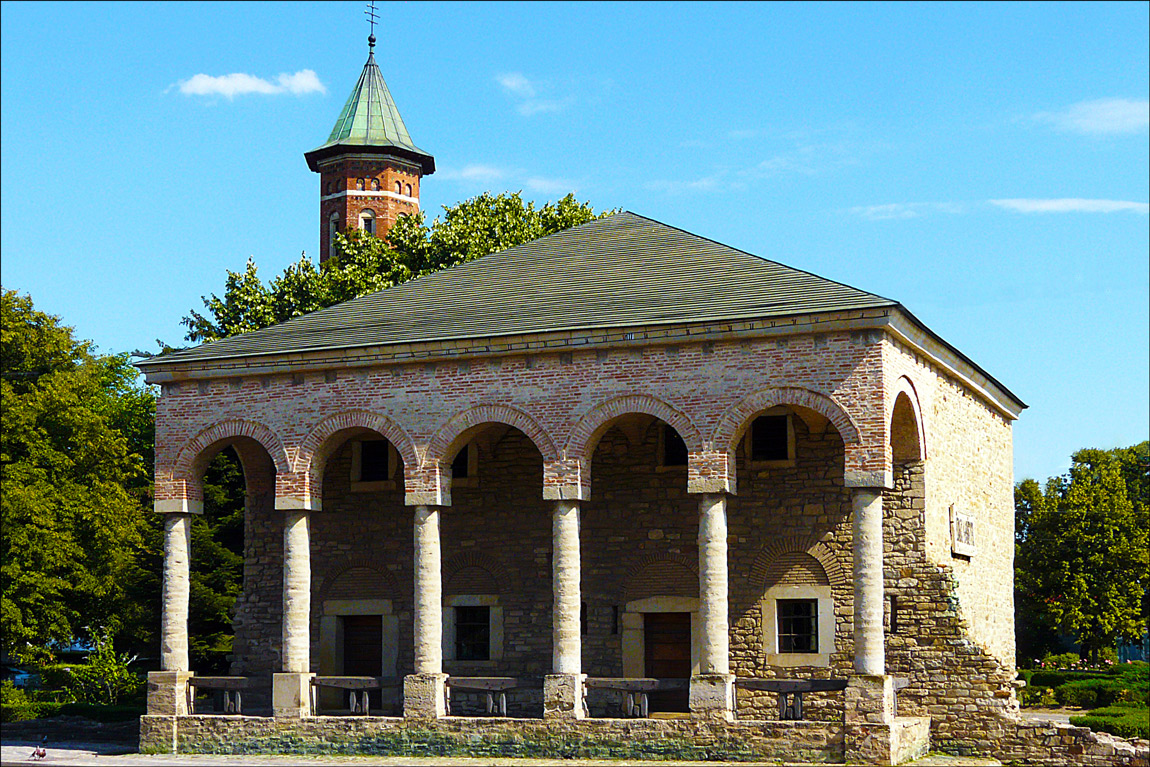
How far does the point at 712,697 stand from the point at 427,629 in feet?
17.1

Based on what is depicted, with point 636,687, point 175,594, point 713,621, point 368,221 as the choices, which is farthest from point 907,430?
point 368,221

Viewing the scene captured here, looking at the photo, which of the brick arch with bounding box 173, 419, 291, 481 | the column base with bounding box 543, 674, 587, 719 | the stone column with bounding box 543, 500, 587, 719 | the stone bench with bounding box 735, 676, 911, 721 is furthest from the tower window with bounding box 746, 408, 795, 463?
the brick arch with bounding box 173, 419, 291, 481

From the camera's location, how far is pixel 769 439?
25109 millimetres

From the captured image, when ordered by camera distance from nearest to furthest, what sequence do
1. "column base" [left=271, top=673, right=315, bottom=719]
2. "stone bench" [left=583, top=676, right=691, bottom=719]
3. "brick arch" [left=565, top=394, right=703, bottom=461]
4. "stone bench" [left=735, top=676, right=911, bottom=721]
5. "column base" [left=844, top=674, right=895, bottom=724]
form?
"column base" [left=844, top=674, right=895, bottom=724] < "stone bench" [left=735, top=676, right=911, bottom=721] < "brick arch" [left=565, top=394, right=703, bottom=461] < "stone bench" [left=583, top=676, right=691, bottom=719] < "column base" [left=271, top=673, right=315, bottom=719]

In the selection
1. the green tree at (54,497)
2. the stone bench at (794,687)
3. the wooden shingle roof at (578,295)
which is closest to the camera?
the stone bench at (794,687)

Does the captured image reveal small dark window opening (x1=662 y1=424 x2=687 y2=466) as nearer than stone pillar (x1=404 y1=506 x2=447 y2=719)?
No

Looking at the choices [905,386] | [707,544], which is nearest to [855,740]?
[707,544]

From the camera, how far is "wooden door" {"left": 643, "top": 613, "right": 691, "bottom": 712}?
83.1ft

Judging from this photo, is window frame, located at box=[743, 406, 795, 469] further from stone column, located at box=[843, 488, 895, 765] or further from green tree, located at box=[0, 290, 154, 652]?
green tree, located at box=[0, 290, 154, 652]

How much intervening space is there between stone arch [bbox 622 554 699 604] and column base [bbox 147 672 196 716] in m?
8.19

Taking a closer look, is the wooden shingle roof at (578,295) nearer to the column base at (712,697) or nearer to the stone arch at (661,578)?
the stone arch at (661,578)

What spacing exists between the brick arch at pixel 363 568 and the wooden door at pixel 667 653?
5.23 metres

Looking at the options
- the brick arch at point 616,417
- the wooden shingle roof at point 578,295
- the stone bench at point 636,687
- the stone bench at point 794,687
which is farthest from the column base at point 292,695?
the stone bench at point 794,687

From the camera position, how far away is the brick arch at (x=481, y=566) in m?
26.7
